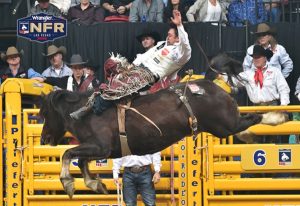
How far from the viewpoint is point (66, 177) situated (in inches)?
460

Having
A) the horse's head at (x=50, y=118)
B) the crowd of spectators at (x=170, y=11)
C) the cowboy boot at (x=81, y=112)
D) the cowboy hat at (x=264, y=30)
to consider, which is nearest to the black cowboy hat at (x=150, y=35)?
the crowd of spectators at (x=170, y=11)

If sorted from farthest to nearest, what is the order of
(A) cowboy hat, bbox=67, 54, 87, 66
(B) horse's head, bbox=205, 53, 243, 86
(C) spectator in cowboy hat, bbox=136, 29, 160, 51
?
(C) spectator in cowboy hat, bbox=136, 29, 160, 51 < (A) cowboy hat, bbox=67, 54, 87, 66 < (B) horse's head, bbox=205, 53, 243, 86

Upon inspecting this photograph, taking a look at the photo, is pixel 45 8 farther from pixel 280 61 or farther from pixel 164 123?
pixel 164 123

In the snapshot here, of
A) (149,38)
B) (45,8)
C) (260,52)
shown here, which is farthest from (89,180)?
(45,8)

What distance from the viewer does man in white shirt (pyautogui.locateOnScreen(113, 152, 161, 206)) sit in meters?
12.6

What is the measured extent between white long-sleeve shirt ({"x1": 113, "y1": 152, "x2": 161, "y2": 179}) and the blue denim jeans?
89mm

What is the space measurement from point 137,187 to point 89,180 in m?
1.10

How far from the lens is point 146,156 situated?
1277 cm

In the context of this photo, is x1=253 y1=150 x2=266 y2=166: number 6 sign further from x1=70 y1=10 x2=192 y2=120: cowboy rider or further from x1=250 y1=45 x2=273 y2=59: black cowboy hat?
x1=250 y1=45 x2=273 y2=59: black cowboy hat

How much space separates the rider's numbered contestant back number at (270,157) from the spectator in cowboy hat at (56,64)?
386 cm

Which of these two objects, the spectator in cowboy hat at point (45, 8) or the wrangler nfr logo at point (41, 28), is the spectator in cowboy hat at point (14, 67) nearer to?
the wrangler nfr logo at point (41, 28)

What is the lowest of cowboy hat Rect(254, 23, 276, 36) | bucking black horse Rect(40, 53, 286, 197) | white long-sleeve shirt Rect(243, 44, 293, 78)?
bucking black horse Rect(40, 53, 286, 197)

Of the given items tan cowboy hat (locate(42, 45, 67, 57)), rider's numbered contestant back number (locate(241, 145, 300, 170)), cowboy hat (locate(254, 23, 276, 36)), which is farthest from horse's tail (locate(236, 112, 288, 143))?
tan cowboy hat (locate(42, 45, 67, 57))

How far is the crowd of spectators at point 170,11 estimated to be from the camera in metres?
16.1
